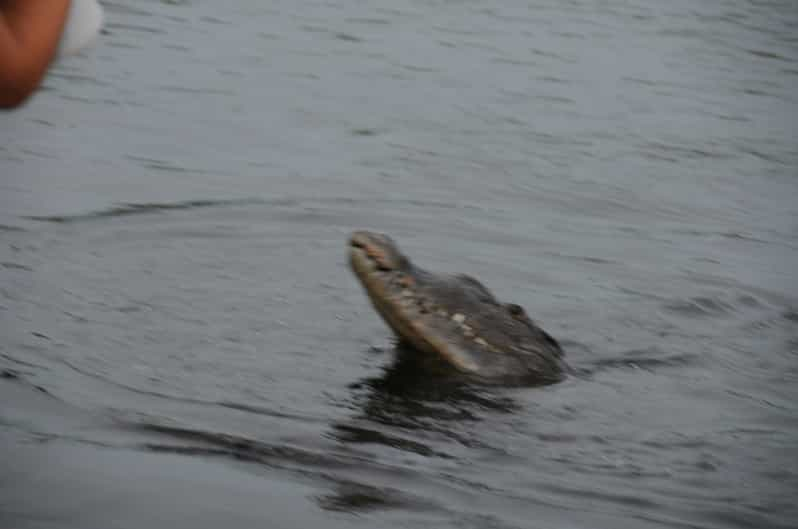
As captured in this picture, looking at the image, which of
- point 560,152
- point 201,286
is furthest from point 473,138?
point 201,286

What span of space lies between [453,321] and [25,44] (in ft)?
10.8

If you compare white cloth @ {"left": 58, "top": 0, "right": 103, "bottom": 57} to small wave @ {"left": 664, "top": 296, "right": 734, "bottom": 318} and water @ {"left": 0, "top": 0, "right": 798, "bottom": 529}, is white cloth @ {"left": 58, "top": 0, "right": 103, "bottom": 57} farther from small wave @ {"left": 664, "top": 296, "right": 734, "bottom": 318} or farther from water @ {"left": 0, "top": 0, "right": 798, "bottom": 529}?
small wave @ {"left": 664, "top": 296, "right": 734, "bottom": 318}

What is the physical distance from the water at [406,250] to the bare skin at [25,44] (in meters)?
1.47

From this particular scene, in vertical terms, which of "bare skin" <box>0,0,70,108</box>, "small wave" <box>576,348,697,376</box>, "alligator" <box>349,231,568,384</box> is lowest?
"small wave" <box>576,348,697,376</box>

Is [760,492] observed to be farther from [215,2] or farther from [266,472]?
[215,2]

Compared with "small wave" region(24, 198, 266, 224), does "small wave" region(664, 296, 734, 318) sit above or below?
above

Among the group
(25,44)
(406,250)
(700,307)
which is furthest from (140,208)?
(25,44)

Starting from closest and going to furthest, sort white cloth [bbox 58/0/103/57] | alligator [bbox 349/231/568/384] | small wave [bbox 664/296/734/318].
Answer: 1. white cloth [bbox 58/0/103/57]
2. alligator [bbox 349/231/568/384]
3. small wave [bbox 664/296/734/318]

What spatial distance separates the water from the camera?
6125mm

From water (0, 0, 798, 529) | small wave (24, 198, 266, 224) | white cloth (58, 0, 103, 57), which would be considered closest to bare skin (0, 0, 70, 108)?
white cloth (58, 0, 103, 57)

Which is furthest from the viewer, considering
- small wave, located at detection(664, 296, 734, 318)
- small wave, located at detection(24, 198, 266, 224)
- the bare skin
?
small wave, located at detection(24, 198, 266, 224)

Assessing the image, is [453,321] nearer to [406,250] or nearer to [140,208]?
[406,250]

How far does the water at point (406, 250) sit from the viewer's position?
20.1 feet

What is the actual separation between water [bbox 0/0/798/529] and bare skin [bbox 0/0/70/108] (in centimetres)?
147
